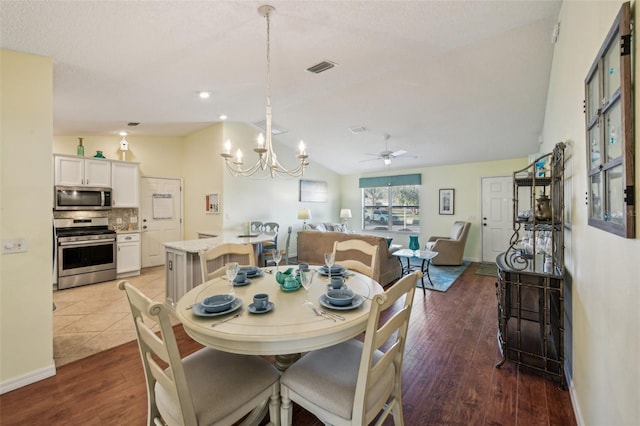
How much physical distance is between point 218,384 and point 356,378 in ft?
2.22

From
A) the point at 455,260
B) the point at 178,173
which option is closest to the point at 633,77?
the point at 455,260

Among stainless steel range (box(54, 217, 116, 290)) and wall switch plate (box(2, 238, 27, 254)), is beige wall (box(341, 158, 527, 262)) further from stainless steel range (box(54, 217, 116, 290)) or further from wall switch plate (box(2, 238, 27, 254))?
wall switch plate (box(2, 238, 27, 254))

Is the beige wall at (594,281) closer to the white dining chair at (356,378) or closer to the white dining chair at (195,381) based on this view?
the white dining chair at (356,378)

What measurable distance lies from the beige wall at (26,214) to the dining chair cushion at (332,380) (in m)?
2.18

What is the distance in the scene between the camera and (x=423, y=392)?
6.42 feet

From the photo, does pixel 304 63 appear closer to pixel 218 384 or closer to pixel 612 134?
pixel 612 134

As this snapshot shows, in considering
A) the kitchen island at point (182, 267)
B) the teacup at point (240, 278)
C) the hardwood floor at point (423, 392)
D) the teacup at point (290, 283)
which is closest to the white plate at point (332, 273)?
the teacup at point (290, 283)

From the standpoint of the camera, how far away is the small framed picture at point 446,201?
22.5 ft

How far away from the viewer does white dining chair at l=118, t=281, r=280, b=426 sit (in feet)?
3.54

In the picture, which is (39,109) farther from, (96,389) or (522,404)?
(522,404)

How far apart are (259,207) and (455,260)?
4.49 m

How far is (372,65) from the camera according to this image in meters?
3.16

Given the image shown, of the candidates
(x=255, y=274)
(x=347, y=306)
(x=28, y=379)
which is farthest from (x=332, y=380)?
(x=28, y=379)

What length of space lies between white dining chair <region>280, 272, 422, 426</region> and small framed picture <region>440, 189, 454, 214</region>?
6.16 m
